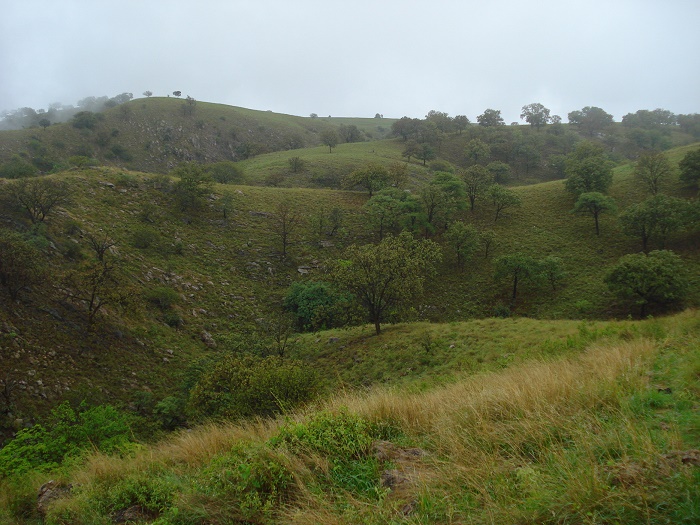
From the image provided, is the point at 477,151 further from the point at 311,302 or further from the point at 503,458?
the point at 503,458

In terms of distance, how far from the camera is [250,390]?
1093cm

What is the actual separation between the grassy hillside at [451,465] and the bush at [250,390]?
367 centimetres

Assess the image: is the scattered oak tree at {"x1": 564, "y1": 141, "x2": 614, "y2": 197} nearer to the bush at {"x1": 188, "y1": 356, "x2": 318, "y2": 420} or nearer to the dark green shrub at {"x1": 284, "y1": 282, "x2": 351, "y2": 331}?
the dark green shrub at {"x1": 284, "y1": 282, "x2": 351, "y2": 331}

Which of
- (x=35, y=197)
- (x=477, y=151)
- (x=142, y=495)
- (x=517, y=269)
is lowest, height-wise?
(x=517, y=269)

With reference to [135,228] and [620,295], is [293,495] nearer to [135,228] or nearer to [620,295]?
[620,295]

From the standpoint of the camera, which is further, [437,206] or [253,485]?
[437,206]

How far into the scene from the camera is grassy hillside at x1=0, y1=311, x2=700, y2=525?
9.70 feet

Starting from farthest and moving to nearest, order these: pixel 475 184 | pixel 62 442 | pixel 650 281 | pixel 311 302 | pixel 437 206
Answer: pixel 475 184, pixel 437 206, pixel 311 302, pixel 650 281, pixel 62 442

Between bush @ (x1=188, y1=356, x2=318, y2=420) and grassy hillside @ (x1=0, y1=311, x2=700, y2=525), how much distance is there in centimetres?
367

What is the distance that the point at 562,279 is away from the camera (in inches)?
1238

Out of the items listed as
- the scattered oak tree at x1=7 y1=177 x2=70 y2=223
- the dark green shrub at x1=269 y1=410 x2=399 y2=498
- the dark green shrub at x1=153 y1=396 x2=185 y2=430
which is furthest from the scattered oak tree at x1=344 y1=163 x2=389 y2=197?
the dark green shrub at x1=269 y1=410 x2=399 y2=498

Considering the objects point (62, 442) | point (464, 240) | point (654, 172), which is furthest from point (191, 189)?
point (654, 172)

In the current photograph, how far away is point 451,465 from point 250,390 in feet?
27.3

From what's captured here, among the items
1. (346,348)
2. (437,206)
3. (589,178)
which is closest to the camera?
(346,348)
